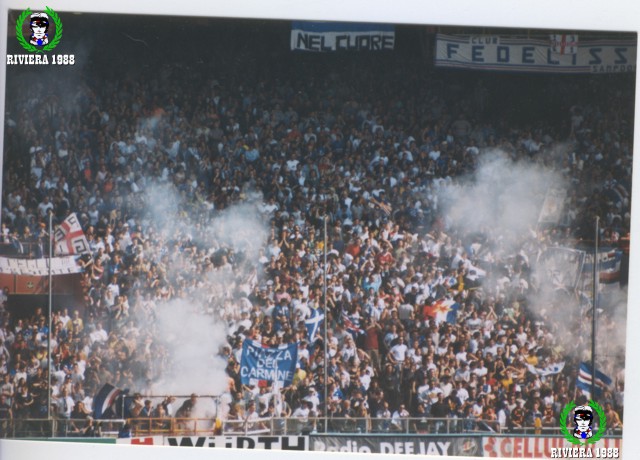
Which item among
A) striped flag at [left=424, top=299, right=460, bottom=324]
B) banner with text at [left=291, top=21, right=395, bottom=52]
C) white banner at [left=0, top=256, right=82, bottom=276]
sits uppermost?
banner with text at [left=291, top=21, right=395, bottom=52]

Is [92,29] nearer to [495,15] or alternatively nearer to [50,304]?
[50,304]

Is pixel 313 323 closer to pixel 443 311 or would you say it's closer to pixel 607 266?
pixel 443 311

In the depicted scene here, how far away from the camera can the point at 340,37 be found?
3785 millimetres

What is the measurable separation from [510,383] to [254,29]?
169cm

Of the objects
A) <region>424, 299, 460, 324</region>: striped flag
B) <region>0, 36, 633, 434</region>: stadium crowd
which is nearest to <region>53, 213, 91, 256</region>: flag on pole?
<region>0, 36, 633, 434</region>: stadium crowd

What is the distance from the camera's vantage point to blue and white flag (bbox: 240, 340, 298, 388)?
3.80 meters

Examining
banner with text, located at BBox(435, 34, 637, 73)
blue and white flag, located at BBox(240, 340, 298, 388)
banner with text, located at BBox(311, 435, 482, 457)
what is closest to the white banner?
blue and white flag, located at BBox(240, 340, 298, 388)

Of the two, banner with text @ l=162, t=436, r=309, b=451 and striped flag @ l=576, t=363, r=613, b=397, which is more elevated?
striped flag @ l=576, t=363, r=613, b=397

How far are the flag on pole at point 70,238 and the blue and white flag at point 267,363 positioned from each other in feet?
2.42

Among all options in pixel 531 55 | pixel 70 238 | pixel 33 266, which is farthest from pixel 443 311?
pixel 33 266
